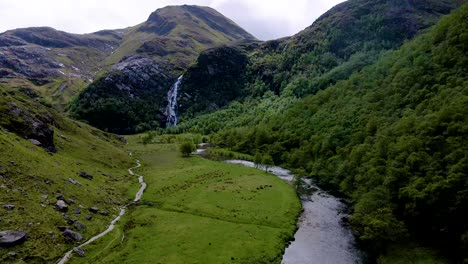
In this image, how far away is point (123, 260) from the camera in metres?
65.4

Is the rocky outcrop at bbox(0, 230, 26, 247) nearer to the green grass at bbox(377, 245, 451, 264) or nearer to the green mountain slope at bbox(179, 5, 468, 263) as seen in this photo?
the green grass at bbox(377, 245, 451, 264)

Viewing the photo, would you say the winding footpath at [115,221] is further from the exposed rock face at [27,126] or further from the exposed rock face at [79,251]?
the exposed rock face at [27,126]

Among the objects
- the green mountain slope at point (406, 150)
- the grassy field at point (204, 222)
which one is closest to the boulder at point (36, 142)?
the grassy field at point (204, 222)

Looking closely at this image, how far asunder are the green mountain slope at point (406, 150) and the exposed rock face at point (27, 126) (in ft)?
285

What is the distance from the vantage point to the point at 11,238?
6109 cm

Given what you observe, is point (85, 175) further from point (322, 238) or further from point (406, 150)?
point (406, 150)

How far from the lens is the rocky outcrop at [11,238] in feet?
197

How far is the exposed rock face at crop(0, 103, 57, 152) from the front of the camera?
11550 cm

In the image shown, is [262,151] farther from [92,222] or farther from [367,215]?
[92,222]

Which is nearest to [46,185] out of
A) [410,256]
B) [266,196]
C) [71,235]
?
Answer: [71,235]

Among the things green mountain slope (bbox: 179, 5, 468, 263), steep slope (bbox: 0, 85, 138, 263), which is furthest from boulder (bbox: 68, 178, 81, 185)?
green mountain slope (bbox: 179, 5, 468, 263)

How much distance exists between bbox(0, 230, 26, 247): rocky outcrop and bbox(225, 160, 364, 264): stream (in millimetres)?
46675

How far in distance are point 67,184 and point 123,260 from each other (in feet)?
118

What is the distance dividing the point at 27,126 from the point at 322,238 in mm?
96439
